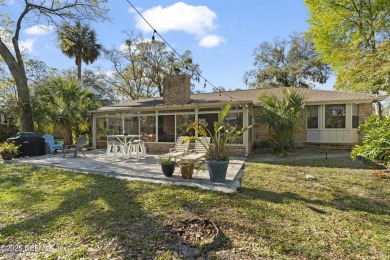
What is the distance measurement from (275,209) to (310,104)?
33.9 feet

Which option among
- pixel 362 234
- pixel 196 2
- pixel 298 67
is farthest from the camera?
pixel 298 67

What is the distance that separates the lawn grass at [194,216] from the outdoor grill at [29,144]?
477cm

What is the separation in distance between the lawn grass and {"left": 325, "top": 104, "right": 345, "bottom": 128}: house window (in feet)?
21.5

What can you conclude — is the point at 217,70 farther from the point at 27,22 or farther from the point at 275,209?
the point at 27,22

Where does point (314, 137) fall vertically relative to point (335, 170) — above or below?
above

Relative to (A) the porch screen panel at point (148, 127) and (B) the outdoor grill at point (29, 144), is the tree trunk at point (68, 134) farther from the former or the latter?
(A) the porch screen panel at point (148, 127)

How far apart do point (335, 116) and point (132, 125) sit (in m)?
11.5

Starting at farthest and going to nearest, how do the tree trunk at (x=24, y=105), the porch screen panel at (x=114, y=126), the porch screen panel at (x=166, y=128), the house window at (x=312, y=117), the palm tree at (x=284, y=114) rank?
the porch screen panel at (x=114, y=126), the house window at (x=312, y=117), the tree trunk at (x=24, y=105), the porch screen panel at (x=166, y=128), the palm tree at (x=284, y=114)

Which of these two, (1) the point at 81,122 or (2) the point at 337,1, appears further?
(2) the point at 337,1

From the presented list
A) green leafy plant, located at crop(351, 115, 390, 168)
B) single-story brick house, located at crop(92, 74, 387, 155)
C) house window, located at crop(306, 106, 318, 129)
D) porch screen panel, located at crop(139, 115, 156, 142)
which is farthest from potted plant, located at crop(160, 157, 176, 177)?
house window, located at crop(306, 106, 318, 129)

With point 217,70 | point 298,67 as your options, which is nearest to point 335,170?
point 217,70

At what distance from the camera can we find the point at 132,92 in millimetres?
27891

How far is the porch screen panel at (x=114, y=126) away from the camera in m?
13.8

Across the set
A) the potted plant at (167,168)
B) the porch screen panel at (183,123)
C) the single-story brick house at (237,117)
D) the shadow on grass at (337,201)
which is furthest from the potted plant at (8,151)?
the shadow on grass at (337,201)
